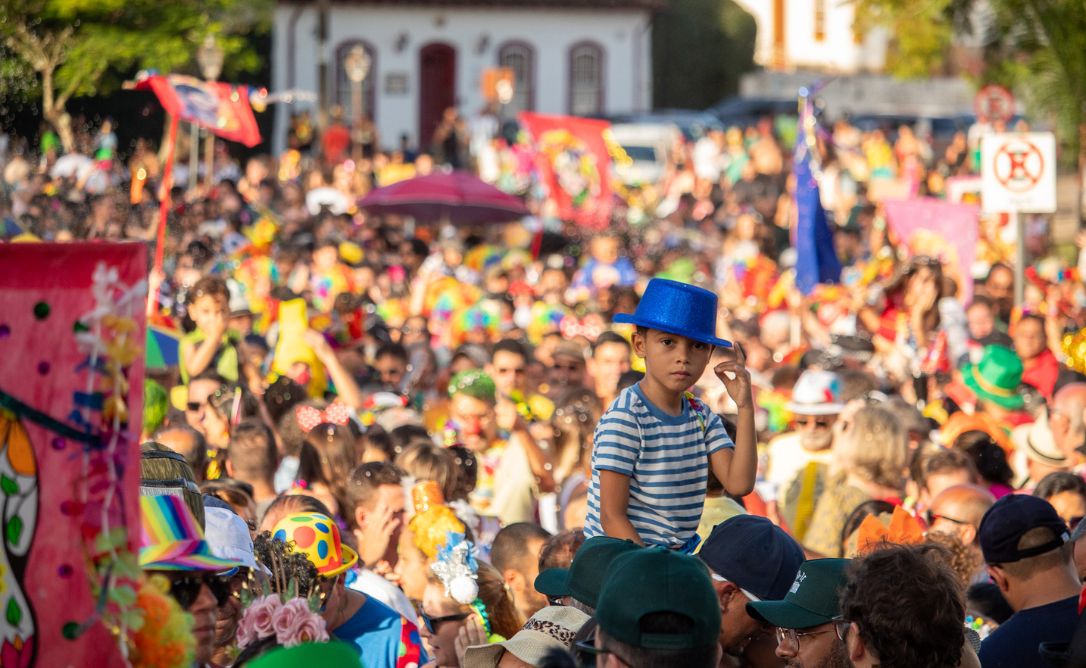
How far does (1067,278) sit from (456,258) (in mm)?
6296

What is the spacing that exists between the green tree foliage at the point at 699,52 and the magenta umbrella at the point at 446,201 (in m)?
31.6

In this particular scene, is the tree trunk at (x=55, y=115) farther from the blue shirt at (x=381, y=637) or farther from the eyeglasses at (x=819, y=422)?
the blue shirt at (x=381, y=637)

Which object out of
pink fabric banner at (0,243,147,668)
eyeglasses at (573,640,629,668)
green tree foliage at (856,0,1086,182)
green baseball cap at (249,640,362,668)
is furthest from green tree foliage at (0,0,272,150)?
green baseball cap at (249,640,362,668)

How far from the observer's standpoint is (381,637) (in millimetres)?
4832

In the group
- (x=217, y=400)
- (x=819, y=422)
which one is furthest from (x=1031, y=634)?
(x=217, y=400)

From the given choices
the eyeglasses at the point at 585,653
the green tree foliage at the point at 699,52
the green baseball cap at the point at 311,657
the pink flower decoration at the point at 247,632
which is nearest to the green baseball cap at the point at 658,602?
the eyeglasses at the point at 585,653

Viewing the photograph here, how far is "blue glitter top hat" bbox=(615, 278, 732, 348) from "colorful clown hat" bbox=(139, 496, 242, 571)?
166 cm

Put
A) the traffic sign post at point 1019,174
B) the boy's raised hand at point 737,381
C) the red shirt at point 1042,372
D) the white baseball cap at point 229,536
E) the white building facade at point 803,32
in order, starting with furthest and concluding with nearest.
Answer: the white building facade at point 803,32, the traffic sign post at point 1019,174, the red shirt at point 1042,372, the boy's raised hand at point 737,381, the white baseball cap at point 229,536

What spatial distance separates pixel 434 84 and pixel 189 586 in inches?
1803

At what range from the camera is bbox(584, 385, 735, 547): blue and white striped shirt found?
505 cm

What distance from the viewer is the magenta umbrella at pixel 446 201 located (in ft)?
66.8

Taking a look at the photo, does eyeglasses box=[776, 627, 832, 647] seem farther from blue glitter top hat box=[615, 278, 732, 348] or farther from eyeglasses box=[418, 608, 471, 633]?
eyeglasses box=[418, 608, 471, 633]

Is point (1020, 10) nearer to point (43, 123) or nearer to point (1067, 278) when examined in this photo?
point (1067, 278)

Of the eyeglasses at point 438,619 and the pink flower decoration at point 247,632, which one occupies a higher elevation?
the pink flower decoration at point 247,632
